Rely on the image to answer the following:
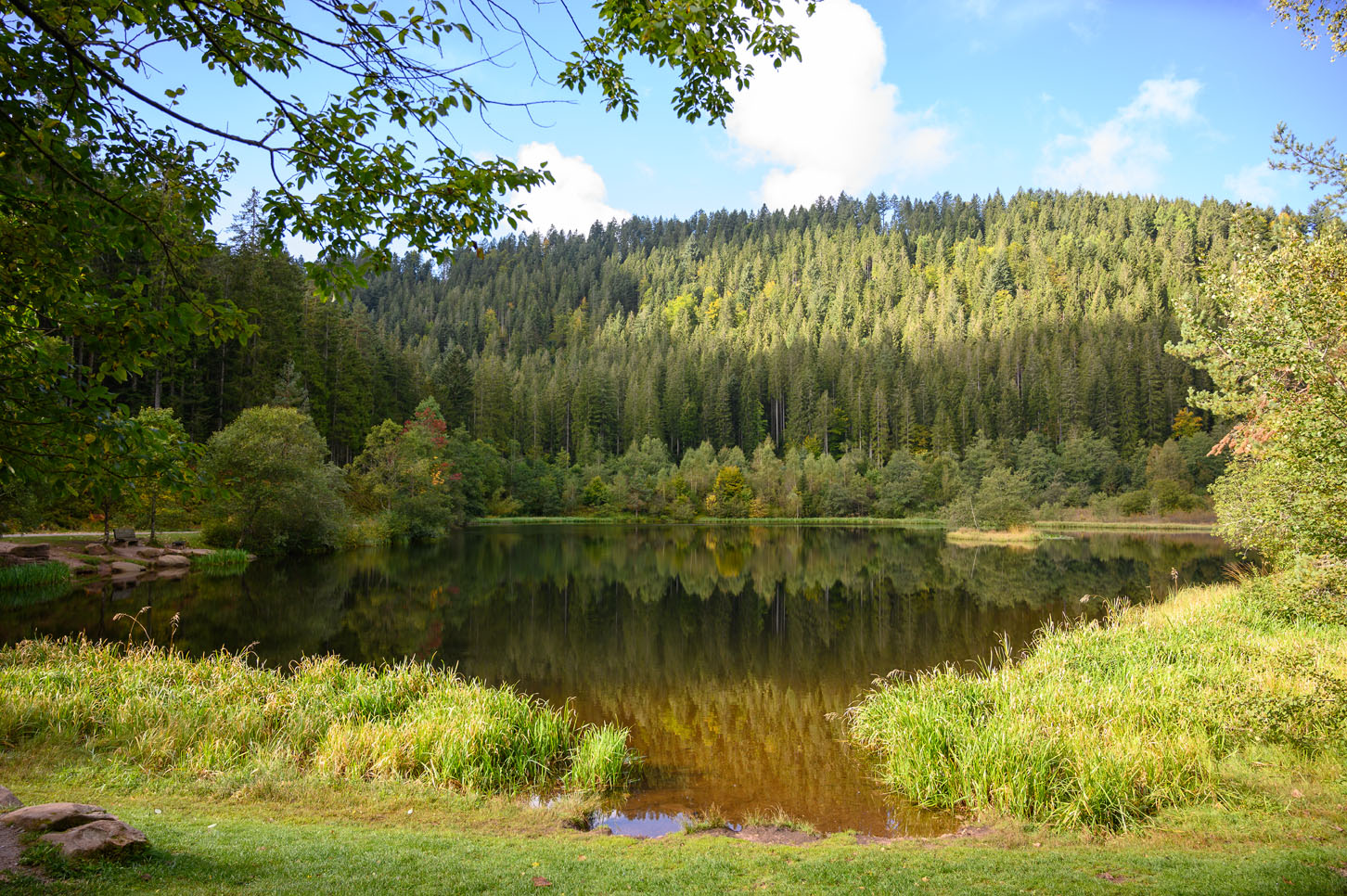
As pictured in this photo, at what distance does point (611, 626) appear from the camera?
20703 mm

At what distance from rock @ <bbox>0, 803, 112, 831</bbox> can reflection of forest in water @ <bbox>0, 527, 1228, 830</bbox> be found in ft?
19.2

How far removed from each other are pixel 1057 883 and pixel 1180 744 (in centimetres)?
424

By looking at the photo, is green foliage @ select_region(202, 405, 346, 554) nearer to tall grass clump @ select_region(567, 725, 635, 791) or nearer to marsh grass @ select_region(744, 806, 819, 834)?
tall grass clump @ select_region(567, 725, 635, 791)

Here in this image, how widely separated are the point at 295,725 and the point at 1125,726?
1127 centimetres

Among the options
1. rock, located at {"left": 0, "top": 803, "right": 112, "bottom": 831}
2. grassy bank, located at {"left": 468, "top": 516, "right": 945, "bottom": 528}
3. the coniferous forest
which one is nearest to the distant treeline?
the coniferous forest

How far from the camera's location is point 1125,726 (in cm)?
925

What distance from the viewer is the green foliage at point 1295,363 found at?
7.65 m

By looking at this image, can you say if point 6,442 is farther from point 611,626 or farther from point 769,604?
point 769,604

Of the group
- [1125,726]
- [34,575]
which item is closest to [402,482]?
[34,575]

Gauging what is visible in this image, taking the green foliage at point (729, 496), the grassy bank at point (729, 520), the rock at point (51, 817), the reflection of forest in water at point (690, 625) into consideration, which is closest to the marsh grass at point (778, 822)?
the reflection of forest in water at point (690, 625)

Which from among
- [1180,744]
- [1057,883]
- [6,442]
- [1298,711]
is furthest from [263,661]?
[1298,711]

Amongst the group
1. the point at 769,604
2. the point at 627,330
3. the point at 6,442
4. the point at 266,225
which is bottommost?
the point at 769,604

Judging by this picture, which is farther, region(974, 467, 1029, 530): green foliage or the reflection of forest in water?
region(974, 467, 1029, 530): green foliage

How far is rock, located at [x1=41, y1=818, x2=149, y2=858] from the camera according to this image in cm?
462
